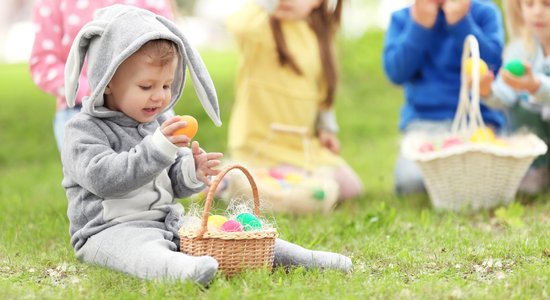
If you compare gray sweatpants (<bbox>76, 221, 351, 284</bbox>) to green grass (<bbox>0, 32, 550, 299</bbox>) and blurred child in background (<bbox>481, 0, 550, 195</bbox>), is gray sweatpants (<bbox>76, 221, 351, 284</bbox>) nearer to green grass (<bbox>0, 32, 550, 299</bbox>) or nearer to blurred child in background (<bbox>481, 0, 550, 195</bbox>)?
green grass (<bbox>0, 32, 550, 299</bbox>)

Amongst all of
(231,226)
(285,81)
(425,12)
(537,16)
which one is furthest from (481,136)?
(231,226)

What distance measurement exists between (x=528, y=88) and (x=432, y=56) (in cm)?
91

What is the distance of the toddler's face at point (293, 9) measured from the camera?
496 cm

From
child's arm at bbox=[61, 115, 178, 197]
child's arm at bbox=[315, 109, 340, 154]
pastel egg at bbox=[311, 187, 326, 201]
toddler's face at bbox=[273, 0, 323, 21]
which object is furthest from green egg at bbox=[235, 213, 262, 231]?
child's arm at bbox=[315, 109, 340, 154]

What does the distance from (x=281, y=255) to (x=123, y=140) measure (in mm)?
720

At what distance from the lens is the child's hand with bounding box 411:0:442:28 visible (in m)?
4.79

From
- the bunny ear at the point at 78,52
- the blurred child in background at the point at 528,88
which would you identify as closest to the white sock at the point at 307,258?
the bunny ear at the point at 78,52

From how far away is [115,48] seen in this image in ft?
9.74

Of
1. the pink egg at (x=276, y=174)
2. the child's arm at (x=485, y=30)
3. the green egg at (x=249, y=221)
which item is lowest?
the pink egg at (x=276, y=174)

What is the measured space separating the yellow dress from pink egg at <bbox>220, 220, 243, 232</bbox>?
2.17m

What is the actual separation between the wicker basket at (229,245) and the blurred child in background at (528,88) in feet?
7.04

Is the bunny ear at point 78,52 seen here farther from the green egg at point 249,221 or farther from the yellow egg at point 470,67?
the yellow egg at point 470,67

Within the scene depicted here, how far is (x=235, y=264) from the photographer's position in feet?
9.33

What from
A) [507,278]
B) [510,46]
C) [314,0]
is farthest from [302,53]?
[507,278]
